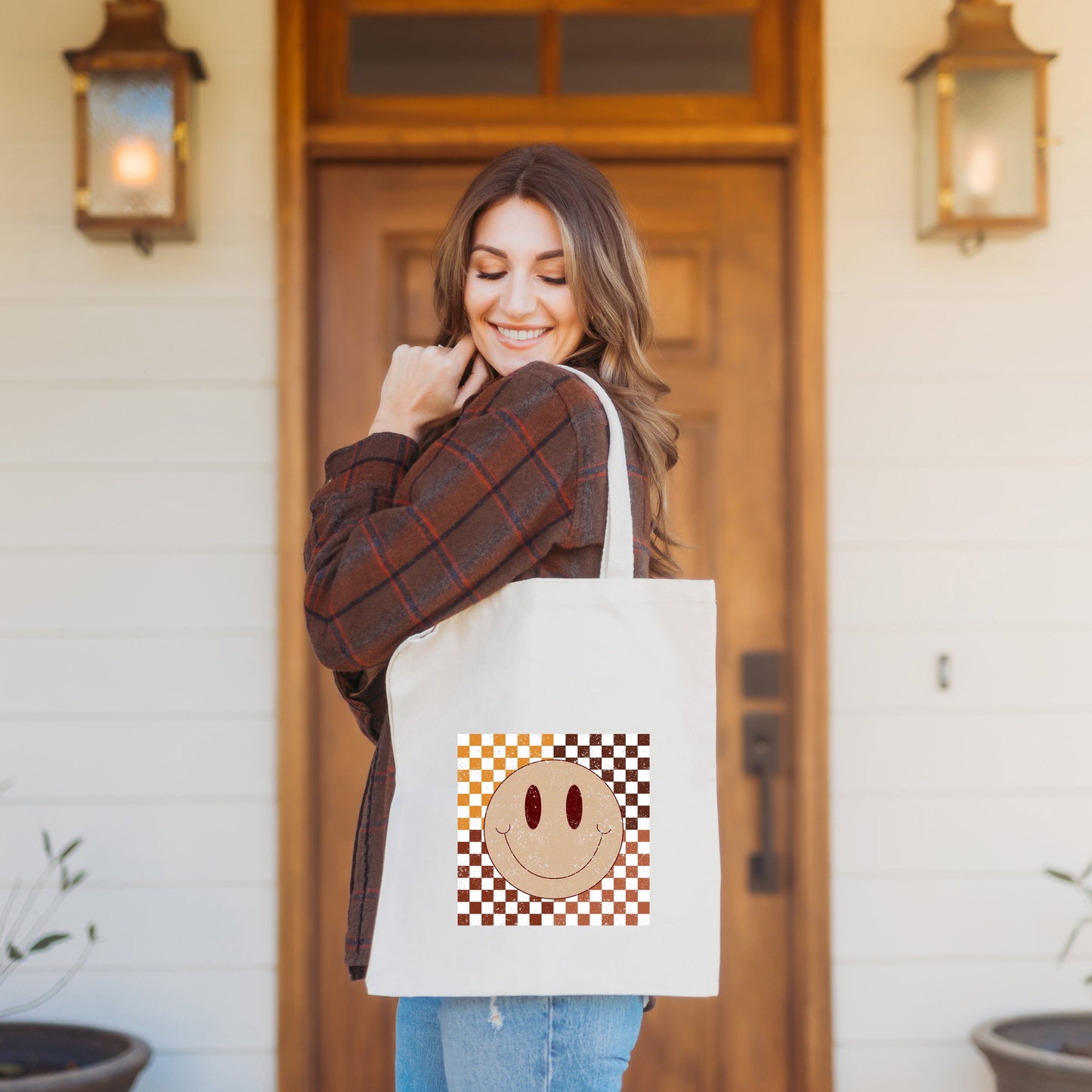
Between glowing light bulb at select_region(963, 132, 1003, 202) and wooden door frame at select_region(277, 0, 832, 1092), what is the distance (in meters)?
0.27

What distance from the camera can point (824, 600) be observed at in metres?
2.35

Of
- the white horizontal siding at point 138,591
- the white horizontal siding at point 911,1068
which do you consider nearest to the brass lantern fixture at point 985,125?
the white horizontal siding at point 138,591

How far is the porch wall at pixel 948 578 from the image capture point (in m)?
2.34

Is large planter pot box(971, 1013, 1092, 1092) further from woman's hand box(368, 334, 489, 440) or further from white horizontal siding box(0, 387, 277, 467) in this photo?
white horizontal siding box(0, 387, 277, 467)

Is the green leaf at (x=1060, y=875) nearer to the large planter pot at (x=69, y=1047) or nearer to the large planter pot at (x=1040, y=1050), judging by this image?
the large planter pot at (x=1040, y=1050)

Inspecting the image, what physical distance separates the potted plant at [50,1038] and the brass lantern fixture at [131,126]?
3.50 feet

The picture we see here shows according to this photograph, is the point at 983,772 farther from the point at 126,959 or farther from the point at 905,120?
the point at 126,959

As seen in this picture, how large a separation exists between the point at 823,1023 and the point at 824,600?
2.55 feet

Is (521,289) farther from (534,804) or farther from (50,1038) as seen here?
(50,1038)

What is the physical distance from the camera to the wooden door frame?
231 centimetres

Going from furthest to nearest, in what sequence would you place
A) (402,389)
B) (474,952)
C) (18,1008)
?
(18,1008), (402,389), (474,952)

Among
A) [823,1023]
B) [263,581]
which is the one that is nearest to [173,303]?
[263,581]

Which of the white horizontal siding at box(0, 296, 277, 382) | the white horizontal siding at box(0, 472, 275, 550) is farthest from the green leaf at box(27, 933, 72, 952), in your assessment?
the white horizontal siding at box(0, 296, 277, 382)

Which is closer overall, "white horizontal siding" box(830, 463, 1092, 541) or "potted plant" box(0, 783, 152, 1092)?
"potted plant" box(0, 783, 152, 1092)
